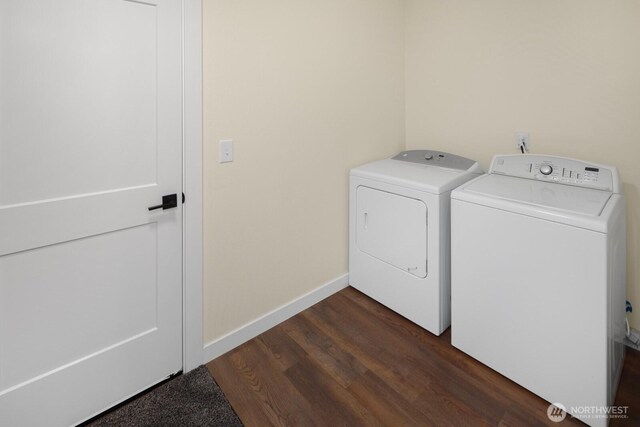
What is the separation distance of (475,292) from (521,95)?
1263 millimetres

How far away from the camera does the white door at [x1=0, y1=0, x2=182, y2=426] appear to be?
1.17 m

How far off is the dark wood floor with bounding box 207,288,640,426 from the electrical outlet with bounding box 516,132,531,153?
48.8 inches

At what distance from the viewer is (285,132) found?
6.40ft

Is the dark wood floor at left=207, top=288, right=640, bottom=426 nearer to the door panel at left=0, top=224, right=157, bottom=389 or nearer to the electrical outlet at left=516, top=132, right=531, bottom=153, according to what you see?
the door panel at left=0, top=224, right=157, bottom=389

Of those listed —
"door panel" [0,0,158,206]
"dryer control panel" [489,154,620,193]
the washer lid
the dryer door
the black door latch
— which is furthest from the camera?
the dryer door

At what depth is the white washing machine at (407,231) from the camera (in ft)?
6.14

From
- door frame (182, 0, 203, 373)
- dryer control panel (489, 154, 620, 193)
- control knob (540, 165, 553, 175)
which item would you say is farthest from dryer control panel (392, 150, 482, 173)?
door frame (182, 0, 203, 373)

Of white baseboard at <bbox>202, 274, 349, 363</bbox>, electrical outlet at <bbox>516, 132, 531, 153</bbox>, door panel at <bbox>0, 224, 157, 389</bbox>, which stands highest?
electrical outlet at <bbox>516, 132, 531, 153</bbox>

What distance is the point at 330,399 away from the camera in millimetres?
1570

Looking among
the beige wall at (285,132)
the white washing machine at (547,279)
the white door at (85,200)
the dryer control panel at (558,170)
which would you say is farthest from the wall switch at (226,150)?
the dryer control panel at (558,170)

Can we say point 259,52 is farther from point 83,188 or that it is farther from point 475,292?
point 475,292

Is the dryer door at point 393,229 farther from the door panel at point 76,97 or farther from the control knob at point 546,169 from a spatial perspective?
the door panel at point 76,97

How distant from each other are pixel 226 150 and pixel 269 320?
3.45ft

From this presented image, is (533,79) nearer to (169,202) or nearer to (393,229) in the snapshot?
(393,229)
